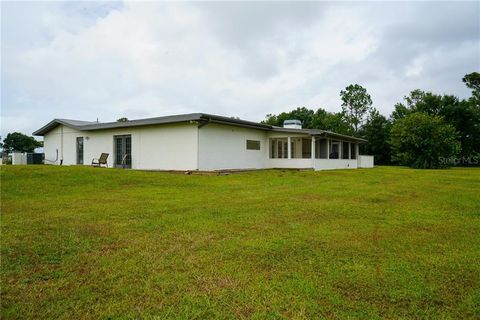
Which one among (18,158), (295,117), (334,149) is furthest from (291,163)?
(295,117)

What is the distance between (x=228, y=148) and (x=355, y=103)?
106ft

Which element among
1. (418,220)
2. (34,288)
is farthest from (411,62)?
(34,288)

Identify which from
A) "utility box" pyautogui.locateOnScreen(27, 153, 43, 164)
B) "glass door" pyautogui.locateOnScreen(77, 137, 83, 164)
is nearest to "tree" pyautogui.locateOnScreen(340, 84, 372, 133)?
"glass door" pyautogui.locateOnScreen(77, 137, 83, 164)

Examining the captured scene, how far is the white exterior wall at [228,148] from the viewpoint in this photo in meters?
14.9

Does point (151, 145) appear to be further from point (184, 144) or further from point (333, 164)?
point (333, 164)

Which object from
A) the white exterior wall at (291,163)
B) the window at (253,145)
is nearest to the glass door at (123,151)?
the window at (253,145)

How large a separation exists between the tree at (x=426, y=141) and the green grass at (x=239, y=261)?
2219cm

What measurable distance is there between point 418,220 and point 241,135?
12.4 metres

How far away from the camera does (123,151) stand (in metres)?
17.7

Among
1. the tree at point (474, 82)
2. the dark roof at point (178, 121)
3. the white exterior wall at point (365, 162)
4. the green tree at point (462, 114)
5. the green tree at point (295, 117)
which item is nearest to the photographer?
the dark roof at point (178, 121)

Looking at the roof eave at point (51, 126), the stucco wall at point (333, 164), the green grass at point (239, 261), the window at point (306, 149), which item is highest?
the roof eave at point (51, 126)

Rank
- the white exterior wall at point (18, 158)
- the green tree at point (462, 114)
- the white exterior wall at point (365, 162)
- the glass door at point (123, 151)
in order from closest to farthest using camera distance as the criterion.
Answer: the glass door at point (123, 151) < the white exterior wall at point (18, 158) < the white exterior wall at point (365, 162) < the green tree at point (462, 114)

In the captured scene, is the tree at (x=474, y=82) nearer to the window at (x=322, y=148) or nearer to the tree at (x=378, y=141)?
the tree at (x=378, y=141)

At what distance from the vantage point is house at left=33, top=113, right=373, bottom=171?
48.8 ft
